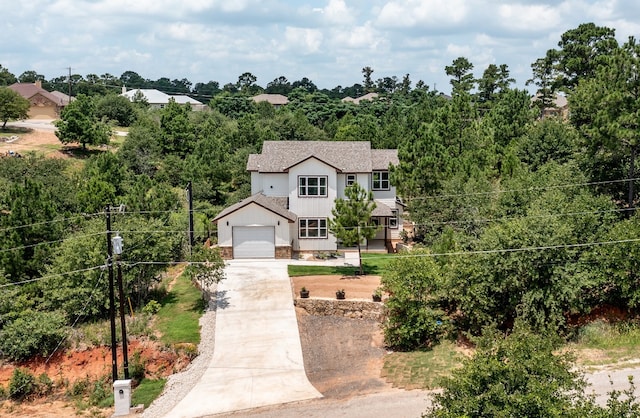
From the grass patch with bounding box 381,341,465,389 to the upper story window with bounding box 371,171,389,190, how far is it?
59.6ft

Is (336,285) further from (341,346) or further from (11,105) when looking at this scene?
(11,105)

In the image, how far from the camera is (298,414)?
1873 centimetres

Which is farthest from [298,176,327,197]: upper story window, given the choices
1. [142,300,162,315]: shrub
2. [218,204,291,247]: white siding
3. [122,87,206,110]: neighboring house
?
[122,87,206,110]: neighboring house

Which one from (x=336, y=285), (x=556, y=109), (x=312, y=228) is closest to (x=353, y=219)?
(x=336, y=285)

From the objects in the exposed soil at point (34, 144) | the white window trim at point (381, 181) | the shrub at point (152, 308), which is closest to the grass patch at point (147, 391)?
the shrub at point (152, 308)

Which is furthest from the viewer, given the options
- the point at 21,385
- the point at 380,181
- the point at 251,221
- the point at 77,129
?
the point at 77,129

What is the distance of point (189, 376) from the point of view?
2252 cm

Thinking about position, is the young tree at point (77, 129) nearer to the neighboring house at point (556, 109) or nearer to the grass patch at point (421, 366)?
the grass patch at point (421, 366)

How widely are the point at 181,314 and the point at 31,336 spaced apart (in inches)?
259

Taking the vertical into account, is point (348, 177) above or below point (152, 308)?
above

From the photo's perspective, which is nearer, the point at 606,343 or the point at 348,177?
the point at 606,343

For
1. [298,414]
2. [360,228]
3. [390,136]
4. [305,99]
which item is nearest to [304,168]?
[360,228]

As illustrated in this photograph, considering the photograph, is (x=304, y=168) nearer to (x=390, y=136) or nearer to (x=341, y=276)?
(x=341, y=276)

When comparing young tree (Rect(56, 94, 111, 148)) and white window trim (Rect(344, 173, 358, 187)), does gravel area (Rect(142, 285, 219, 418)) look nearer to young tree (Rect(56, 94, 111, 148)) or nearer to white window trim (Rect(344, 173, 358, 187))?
white window trim (Rect(344, 173, 358, 187))
